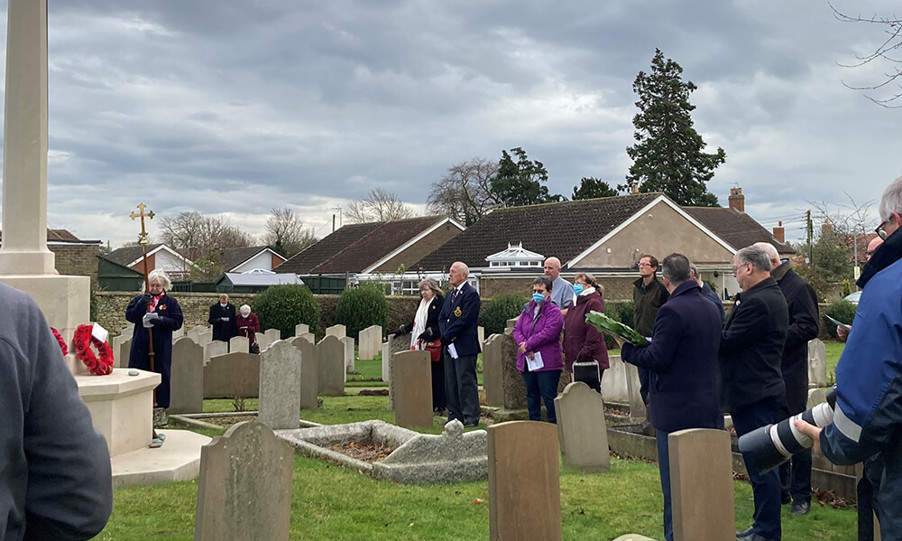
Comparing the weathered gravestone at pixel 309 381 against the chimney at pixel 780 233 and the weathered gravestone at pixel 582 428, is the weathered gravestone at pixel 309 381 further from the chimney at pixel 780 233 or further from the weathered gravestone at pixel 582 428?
the chimney at pixel 780 233

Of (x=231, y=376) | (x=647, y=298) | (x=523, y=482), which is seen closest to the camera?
(x=523, y=482)

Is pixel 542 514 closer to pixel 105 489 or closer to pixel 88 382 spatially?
pixel 105 489

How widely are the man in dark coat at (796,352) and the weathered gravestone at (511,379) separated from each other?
5.37m

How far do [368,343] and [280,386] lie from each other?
1430cm

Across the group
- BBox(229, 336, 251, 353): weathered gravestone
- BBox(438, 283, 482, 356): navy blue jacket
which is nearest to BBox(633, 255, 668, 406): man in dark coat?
BBox(438, 283, 482, 356): navy blue jacket

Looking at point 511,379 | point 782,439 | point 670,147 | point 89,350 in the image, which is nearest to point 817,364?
point 511,379

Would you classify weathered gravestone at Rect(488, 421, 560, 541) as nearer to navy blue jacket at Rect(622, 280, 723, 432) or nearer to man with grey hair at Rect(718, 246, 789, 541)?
navy blue jacket at Rect(622, 280, 723, 432)

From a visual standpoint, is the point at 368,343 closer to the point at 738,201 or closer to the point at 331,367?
the point at 331,367

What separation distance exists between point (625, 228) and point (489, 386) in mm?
24032

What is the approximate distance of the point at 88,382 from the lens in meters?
8.34

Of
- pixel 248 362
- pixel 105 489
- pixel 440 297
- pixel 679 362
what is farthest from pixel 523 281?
pixel 105 489

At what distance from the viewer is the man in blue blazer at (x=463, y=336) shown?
1148 cm

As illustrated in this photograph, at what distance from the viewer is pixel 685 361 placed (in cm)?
612

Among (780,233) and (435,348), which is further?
(780,233)
